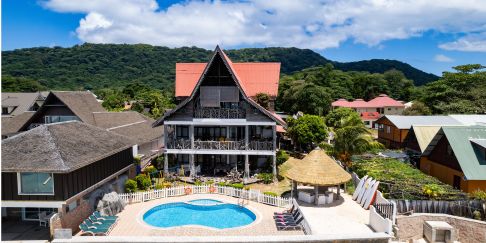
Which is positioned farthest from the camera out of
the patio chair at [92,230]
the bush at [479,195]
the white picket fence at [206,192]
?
the white picket fence at [206,192]

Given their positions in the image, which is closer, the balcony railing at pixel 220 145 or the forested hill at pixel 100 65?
the balcony railing at pixel 220 145

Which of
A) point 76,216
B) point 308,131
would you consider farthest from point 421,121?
point 76,216

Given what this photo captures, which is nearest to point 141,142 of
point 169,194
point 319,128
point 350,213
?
point 169,194

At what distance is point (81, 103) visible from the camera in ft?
121

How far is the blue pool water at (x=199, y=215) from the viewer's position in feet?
65.9

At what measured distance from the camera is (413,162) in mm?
30859

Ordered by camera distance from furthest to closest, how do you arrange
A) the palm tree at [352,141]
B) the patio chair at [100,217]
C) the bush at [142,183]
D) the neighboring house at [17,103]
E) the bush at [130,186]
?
the neighboring house at [17,103] < the palm tree at [352,141] < the bush at [142,183] < the bush at [130,186] < the patio chair at [100,217]

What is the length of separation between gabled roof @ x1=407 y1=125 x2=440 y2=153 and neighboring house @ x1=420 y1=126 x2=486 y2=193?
3.07 m

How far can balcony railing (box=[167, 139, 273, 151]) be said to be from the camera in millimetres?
28078

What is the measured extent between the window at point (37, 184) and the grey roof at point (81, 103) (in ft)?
58.5

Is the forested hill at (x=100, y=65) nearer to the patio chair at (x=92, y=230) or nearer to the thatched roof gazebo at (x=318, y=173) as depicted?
the patio chair at (x=92, y=230)

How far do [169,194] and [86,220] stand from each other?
21.5 feet

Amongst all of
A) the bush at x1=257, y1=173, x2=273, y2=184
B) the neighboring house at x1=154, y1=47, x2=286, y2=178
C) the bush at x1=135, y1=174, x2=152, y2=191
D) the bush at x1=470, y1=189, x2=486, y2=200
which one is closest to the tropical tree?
the neighboring house at x1=154, y1=47, x2=286, y2=178

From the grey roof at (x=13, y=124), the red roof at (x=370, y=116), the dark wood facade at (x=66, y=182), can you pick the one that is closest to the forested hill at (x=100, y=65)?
the red roof at (x=370, y=116)
